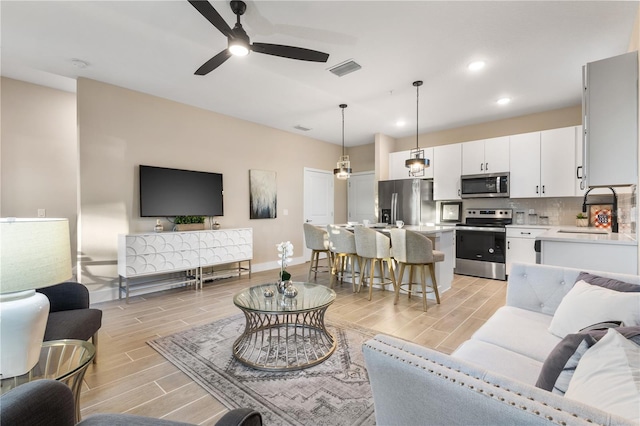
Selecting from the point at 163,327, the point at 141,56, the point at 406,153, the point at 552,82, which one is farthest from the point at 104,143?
the point at 552,82

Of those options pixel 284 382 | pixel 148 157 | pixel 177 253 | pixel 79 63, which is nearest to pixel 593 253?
pixel 284 382

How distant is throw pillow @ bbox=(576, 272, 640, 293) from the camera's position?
4.90 feet

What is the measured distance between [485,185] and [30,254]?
5.73 m

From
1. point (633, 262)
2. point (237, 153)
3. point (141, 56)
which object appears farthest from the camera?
point (237, 153)

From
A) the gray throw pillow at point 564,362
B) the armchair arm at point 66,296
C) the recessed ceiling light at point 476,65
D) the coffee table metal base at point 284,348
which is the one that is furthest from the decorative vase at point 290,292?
the recessed ceiling light at point 476,65

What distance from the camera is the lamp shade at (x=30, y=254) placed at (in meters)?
0.98

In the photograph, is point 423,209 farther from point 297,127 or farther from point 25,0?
point 25,0

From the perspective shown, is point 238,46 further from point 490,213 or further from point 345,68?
point 490,213

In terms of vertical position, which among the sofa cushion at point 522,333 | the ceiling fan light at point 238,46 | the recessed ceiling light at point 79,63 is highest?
the recessed ceiling light at point 79,63

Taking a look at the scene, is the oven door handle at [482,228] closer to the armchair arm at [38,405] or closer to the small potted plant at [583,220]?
the small potted plant at [583,220]

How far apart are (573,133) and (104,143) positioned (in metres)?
6.76

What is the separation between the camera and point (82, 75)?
3557 millimetres

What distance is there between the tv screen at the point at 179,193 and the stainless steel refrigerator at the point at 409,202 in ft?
11.0

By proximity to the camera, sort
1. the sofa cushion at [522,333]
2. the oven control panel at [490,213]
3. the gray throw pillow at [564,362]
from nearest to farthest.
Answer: the gray throw pillow at [564,362] < the sofa cushion at [522,333] < the oven control panel at [490,213]
